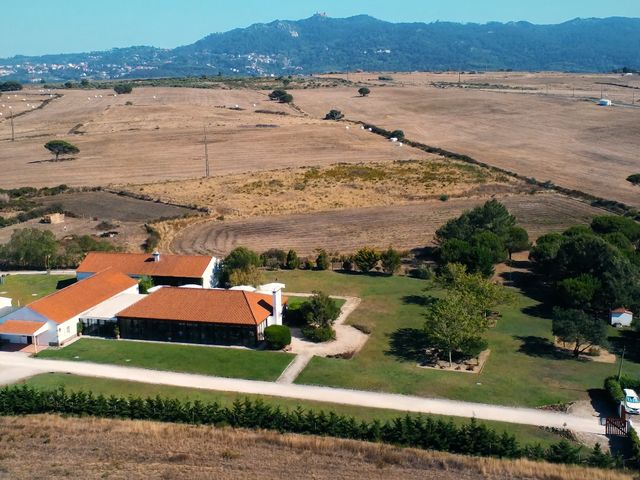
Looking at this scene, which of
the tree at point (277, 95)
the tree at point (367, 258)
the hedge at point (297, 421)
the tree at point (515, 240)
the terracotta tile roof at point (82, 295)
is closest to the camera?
the hedge at point (297, 421)

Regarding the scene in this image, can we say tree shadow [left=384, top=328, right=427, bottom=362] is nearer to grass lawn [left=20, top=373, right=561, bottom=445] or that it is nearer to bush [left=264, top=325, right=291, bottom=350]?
bush [left=264, top=325, right=291, bottom=350]

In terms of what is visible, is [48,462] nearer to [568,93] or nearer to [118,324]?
[118,324]

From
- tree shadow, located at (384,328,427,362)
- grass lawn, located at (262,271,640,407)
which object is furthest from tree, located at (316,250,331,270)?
tree shadow, located at (384,328,427,362)

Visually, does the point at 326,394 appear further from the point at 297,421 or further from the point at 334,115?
the point at 334,115

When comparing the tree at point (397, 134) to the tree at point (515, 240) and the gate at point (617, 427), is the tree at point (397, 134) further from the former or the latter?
the gate at point (617, 427)

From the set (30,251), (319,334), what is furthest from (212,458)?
(30,251)

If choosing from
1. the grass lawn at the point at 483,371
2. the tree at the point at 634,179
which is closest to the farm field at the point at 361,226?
the tree at the point at 634,179
